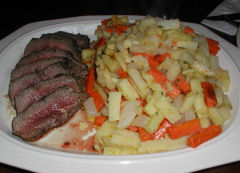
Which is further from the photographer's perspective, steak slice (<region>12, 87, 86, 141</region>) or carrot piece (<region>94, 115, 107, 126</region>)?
carrot piece (<region>94, 115, 107, 126</region>)

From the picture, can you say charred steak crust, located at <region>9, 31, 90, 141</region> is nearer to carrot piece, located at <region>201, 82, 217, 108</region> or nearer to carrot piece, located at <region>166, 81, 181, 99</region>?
carrot piece, located at <region>166, 81, 181, 99</region>

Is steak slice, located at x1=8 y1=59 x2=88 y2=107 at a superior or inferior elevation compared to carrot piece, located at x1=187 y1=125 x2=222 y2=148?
superior

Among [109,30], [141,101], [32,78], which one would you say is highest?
[109,30]

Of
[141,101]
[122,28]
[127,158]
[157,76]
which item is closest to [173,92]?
[157,76]

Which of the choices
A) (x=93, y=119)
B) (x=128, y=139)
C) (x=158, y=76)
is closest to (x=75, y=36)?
(x=93, y=119)

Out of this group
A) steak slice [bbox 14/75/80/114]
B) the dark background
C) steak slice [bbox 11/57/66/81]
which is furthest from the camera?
the dark background

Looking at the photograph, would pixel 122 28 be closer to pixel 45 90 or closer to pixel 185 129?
pixel 45 90

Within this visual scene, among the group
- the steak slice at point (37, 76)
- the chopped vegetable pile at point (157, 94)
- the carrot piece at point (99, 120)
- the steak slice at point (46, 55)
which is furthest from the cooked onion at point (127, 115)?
the steak slice at point (46, 55)

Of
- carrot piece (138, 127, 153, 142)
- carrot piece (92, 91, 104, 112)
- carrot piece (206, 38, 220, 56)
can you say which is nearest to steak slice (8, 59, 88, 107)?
carrot piece (92, 91, 104, 112)
